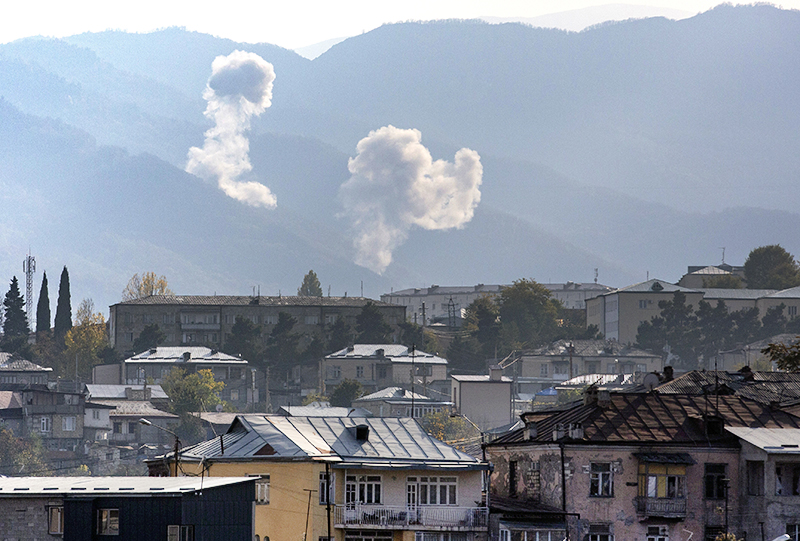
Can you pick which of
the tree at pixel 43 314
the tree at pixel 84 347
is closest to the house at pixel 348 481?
the tree at pixel 84 347

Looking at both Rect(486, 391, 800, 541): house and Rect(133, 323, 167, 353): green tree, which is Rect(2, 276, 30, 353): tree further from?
Rect(486, 391, 800, 541): house

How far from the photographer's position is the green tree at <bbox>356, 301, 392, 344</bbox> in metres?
182

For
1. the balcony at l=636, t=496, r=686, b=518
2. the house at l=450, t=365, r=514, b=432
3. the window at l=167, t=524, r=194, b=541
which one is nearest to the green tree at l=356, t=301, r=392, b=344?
the house at l=450, t=365, r=514, b=432

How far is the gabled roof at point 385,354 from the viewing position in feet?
552

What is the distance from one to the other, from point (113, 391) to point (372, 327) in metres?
45.6

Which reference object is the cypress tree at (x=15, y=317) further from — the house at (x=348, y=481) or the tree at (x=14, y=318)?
the house at (x=348, y=481)

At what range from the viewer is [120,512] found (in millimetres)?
35594

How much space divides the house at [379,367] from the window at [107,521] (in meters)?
126

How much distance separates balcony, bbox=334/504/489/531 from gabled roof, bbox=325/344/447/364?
11983 cm

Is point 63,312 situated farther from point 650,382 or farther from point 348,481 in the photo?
point 348,481

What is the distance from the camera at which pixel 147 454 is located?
125 meters

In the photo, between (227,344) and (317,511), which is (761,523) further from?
(227,344)

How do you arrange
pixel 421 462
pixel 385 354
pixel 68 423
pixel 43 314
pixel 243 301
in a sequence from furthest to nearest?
pixel 243 301 < pixel 43 314 < pixel 385 354 < pixel 68 423 < pixel 421 462

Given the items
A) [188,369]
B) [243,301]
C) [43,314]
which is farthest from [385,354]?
[43,314]
